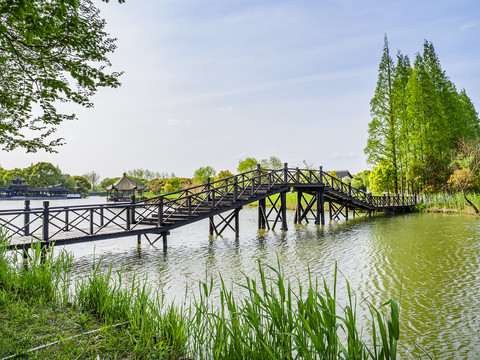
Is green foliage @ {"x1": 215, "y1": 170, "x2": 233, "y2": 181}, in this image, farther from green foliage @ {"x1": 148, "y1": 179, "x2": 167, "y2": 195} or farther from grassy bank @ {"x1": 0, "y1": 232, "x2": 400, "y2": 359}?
grassy bank @ {"x1": 0, "y1": 232, "x2": 400, "y2": 359}

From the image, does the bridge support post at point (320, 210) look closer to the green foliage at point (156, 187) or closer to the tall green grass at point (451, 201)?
the tall green grass at point (451, 201)

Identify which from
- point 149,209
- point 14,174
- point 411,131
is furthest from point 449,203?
point 14,174

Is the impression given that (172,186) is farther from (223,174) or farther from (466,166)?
(466,166)

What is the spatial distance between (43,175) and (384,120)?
232ft

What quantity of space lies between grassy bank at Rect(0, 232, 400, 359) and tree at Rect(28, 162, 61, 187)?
247 feet

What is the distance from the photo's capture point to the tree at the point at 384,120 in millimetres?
29188

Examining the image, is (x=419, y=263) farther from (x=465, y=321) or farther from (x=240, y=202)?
(x=240, y=202)

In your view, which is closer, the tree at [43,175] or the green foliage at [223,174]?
the green foliage at [223,174]

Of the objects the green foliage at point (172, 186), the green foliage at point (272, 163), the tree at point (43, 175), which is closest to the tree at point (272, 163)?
the green foliage at point (272, 163)

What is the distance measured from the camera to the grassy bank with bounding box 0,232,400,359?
2.48 m

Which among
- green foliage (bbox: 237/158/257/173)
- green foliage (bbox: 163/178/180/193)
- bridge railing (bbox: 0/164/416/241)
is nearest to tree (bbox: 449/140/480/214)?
bridge railing (bbox: 0/164/416/241)

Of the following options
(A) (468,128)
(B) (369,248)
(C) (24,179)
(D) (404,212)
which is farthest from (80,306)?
(C) (24,179)

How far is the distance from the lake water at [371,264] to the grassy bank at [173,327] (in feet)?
1.68

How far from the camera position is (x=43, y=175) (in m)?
Answer: 69.0
